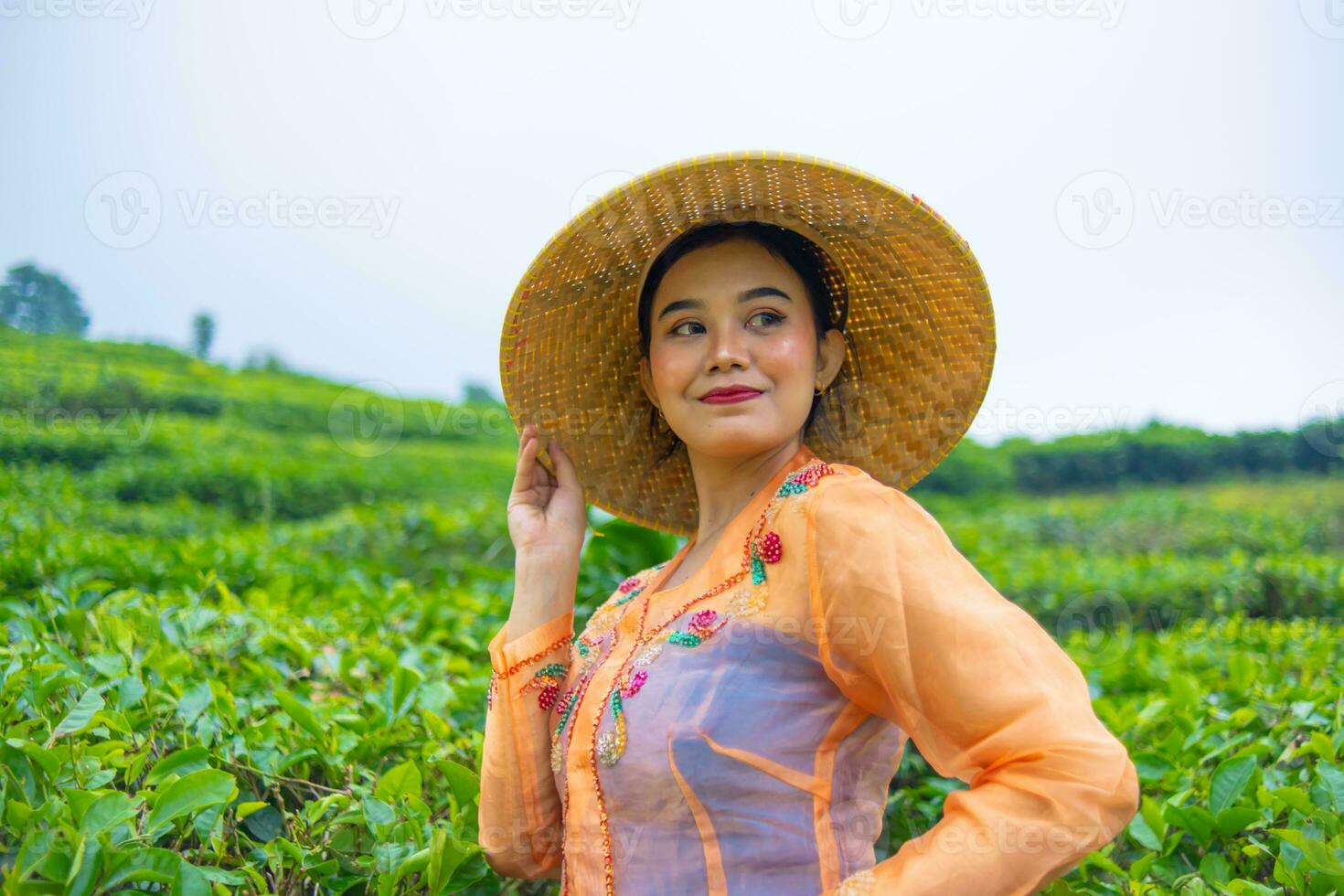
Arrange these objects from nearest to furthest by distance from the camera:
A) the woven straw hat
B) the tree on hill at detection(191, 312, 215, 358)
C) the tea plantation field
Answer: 1. the tea plantation field
2. the woven straw hat
3. the tree on hill at detection(191, 312, 215, 358)

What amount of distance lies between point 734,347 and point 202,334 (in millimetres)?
10669

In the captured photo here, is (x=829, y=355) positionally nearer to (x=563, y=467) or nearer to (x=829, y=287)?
(x=829, y=287)

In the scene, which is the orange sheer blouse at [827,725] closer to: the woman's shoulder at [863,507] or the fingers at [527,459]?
the woman's shoulder at [863,507]

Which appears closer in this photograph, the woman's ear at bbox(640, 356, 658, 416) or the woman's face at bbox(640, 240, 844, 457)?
the woman's face at bbox(640, 240, 844, 457)

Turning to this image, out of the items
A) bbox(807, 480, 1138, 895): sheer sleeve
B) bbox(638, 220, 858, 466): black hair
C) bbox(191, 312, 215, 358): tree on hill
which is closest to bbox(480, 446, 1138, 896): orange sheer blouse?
bbox(807, 480, 1138, 895): sheer sleeve

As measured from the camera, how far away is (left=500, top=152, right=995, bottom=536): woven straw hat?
58.5 inches

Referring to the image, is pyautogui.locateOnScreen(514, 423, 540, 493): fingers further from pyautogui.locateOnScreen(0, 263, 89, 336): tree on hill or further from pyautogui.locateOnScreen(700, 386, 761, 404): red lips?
pyautogui.locateOnScreen(0, 263, 89, 336): tree on hill

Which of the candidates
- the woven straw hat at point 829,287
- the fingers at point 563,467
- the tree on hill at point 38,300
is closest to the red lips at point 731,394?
the woven straw hat at point 829,287

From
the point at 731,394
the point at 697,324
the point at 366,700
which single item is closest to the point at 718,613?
the point at 731,394

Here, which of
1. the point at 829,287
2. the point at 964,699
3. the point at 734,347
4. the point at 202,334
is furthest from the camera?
the point at 202,334

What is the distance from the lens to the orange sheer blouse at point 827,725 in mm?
1085

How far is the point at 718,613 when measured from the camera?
51.9 inches

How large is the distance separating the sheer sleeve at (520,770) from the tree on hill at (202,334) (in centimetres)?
1015

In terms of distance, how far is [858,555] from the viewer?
121 cm
